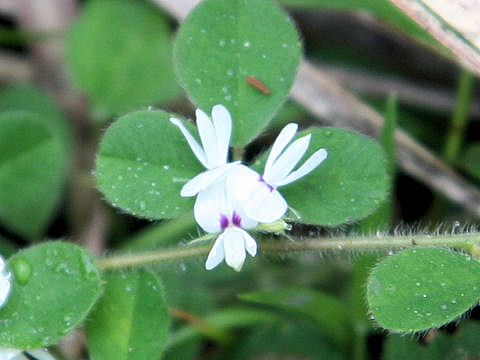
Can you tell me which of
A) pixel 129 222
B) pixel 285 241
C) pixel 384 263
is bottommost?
pixel 129 222

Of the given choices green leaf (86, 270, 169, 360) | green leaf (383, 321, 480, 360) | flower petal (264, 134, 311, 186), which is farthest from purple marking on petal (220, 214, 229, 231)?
green leaf (383, 321, 480, 360)

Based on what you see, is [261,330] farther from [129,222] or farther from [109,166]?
[109,166]

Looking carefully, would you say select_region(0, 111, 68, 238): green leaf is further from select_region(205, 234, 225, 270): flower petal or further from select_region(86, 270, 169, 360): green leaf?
select_region(205, 234, 225, 270): flower petal

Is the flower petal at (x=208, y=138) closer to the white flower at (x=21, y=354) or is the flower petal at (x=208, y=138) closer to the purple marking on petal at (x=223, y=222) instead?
the purple marking on petal at (x=223, y=222)

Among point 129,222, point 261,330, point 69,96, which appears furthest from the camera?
point 69,96

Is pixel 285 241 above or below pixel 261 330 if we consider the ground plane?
above

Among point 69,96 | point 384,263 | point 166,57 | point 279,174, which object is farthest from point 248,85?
point 69,96

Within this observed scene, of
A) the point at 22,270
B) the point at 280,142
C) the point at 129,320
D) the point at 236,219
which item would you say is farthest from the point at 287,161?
the point at 22,270

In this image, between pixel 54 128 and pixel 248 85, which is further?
pixel 54 128

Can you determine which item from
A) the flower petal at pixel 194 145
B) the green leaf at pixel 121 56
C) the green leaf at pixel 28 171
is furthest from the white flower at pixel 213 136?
the green leaf at pixel 121 56
